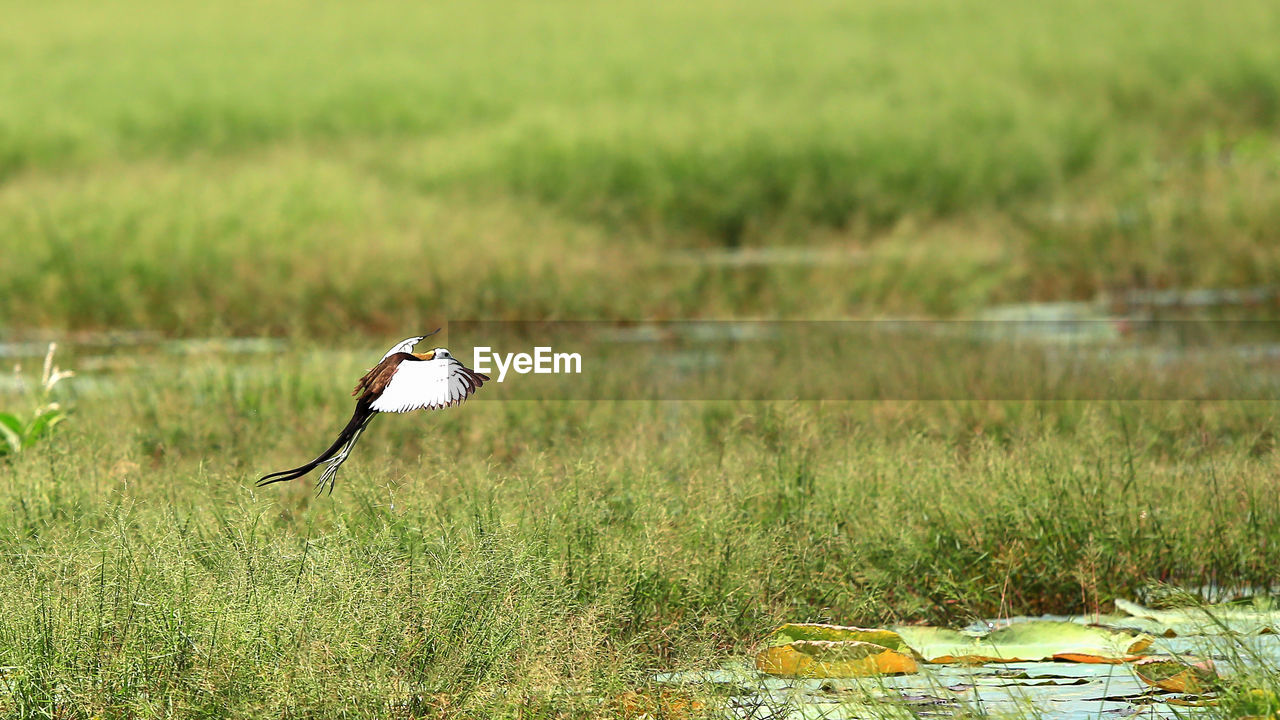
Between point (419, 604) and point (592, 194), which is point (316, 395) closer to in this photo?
point (419, 604)

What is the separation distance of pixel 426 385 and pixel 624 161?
12364 millimetres

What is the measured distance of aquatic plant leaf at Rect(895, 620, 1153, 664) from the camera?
3.81m

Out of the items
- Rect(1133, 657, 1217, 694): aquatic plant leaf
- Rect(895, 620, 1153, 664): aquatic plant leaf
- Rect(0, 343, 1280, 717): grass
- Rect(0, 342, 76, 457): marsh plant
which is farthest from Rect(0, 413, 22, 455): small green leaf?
Rect(1133, 657, 1217, 694): aquatic plant leaf

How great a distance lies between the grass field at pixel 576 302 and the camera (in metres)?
3.55

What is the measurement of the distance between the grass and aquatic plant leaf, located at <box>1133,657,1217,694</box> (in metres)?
0.68

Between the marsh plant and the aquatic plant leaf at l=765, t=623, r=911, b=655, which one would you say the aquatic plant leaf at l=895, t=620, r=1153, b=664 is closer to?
the aquatic plant leaf at l=765, t=623, r=911, b=655

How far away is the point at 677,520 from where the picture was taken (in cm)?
458

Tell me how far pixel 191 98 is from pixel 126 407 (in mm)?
14242

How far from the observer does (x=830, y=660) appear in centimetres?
372

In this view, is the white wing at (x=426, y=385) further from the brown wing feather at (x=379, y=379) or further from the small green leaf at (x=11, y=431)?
the small green leaf at (x=11, y=431)

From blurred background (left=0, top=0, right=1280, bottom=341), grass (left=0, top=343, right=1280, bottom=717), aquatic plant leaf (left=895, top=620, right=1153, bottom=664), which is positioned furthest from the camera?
blurred background (left=0, top=0, right=1280, bottom=341)

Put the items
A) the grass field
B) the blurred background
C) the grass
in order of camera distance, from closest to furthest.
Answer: the grass
the grass field
the blurred background

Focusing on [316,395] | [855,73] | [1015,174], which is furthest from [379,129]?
[316,395]

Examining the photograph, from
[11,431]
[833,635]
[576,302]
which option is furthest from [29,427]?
[576,302]
